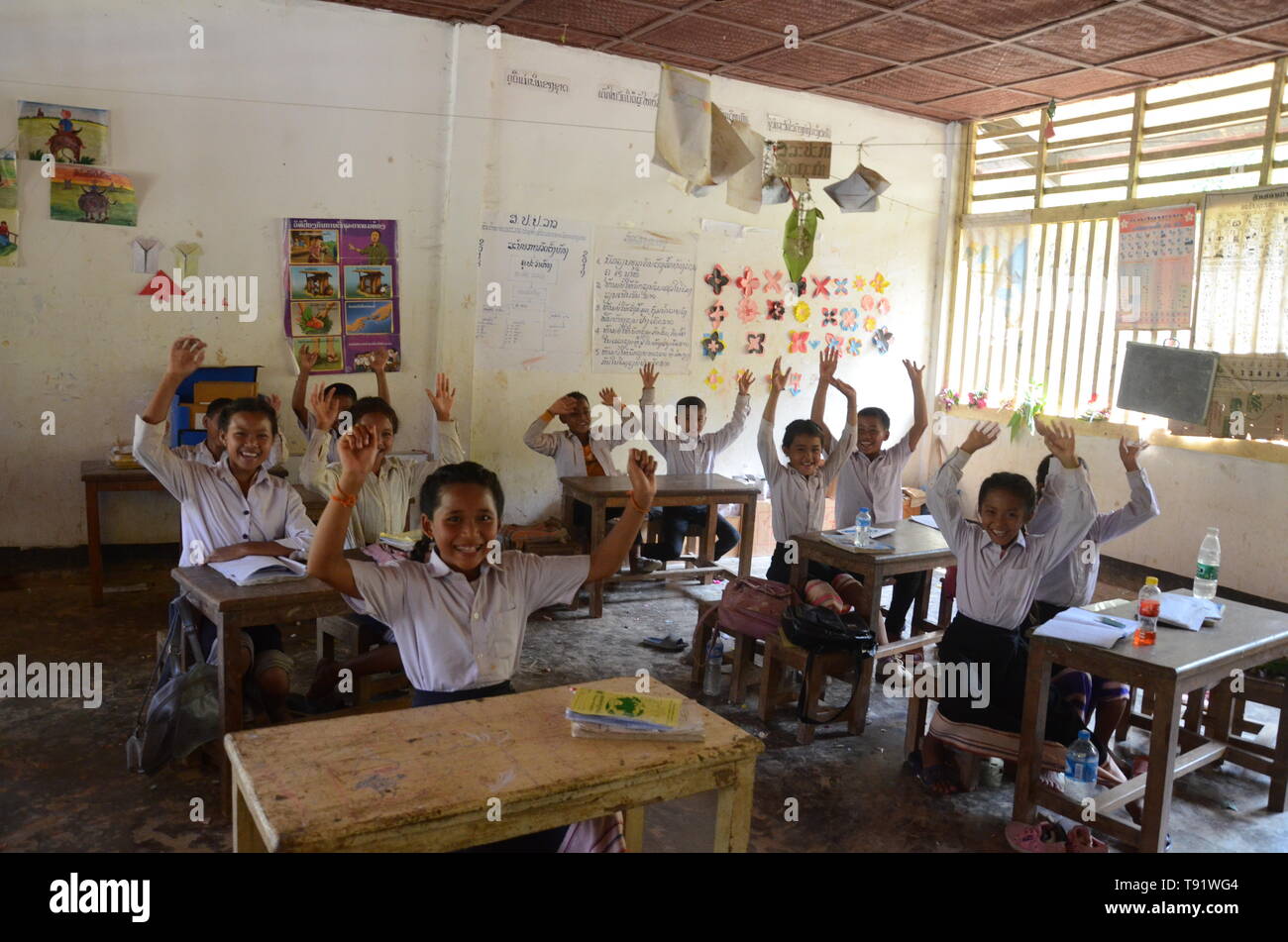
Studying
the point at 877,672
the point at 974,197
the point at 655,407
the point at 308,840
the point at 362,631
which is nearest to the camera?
the point at 308,840

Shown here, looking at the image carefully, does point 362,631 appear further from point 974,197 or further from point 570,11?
point 974,197

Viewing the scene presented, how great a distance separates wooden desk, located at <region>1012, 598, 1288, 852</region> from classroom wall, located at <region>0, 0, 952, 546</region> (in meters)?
4.18

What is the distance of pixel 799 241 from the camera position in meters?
4.59

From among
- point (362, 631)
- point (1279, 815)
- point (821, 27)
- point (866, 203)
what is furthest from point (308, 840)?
point (821, 27)

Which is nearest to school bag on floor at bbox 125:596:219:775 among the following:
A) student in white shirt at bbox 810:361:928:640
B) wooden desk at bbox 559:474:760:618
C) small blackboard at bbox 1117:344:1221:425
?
wooden desk at bbox 559:474:760:618

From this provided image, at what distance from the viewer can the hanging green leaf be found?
14.8ft

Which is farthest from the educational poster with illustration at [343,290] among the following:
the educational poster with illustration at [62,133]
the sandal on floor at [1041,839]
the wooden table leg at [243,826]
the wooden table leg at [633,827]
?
the sandal on floor at [1041,839]

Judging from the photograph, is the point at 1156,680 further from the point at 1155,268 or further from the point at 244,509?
the point at 1155,268

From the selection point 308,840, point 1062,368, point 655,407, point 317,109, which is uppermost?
point 317,109

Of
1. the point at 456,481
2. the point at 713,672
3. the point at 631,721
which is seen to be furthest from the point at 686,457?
the point at 631,721

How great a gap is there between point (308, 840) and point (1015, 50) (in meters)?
6.30

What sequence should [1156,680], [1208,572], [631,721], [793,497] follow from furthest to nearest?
[793,497]
[1208,572]
[1156,680]
[631,721]

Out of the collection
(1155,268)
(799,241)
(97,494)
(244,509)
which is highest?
(1155,268)

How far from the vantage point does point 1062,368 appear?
7387mm
